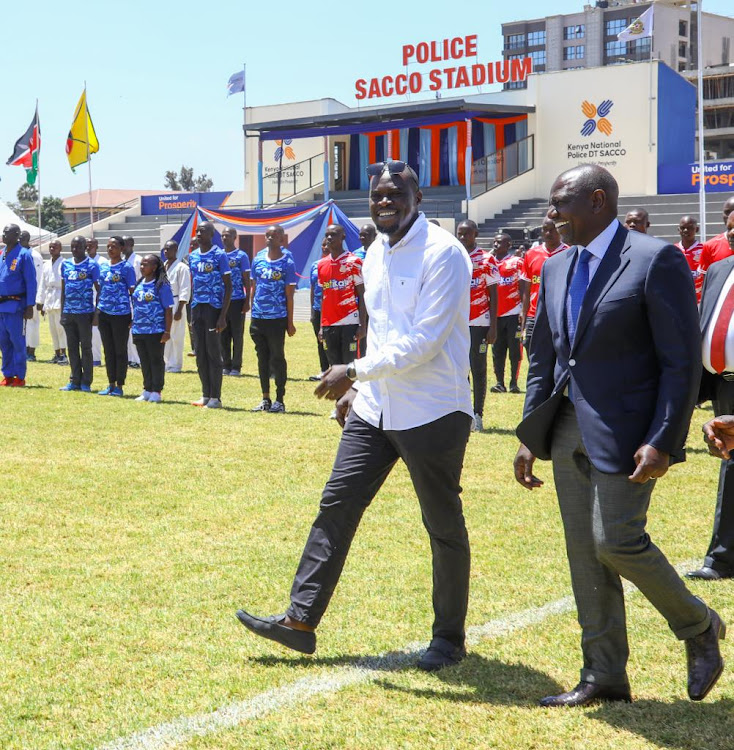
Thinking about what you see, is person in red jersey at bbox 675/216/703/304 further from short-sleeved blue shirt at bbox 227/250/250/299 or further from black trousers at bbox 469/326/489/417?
short-sleeved blue shirt at bbox 227/250/250/299

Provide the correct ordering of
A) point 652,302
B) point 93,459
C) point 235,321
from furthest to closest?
1. point 235,321
2. point 93,459
3. point 652,302

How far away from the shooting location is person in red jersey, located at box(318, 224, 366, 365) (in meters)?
12.2

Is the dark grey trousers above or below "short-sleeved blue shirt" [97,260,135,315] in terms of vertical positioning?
below

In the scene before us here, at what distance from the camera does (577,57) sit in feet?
419

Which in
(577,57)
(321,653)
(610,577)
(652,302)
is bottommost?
(321,653)

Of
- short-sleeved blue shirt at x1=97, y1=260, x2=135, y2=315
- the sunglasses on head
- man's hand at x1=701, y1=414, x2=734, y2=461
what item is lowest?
man's hand at x1=701, y1=414, x2=734, y2=461

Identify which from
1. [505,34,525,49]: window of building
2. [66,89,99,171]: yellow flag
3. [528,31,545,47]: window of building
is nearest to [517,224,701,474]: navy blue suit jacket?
[66,89,99,171]: yellow flag

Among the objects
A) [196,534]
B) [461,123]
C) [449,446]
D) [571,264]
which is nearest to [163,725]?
[449,446]

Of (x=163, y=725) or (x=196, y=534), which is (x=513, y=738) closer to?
(x=163, y=725)

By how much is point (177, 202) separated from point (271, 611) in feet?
150

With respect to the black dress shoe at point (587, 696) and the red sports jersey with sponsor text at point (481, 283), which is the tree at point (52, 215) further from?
the black dress shoe at point (587, 696)

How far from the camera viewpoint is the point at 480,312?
11.4 m

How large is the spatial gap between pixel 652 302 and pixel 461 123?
38.3 metres

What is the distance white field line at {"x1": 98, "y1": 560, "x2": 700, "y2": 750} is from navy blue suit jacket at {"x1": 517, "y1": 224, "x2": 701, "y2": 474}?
1.39 m
